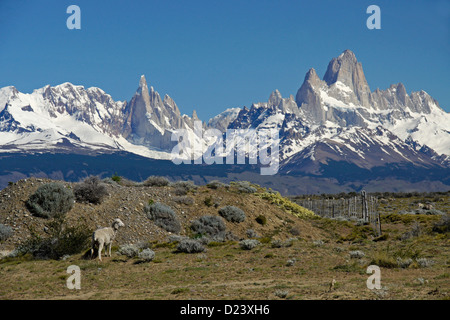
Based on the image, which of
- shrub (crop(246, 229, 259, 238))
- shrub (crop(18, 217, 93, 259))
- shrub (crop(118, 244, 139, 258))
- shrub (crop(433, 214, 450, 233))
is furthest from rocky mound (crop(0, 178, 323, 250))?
shrub (crop(433, 214, 450, 233))

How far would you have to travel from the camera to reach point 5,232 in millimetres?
29766

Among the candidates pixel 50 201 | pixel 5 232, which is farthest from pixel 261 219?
pixel 5 232

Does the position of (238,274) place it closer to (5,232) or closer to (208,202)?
(5,232)

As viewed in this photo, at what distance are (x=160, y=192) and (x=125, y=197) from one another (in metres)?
4.67

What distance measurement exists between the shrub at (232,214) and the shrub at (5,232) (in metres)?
17.0

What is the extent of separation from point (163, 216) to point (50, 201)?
28.0ft

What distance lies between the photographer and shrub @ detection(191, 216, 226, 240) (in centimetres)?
3750

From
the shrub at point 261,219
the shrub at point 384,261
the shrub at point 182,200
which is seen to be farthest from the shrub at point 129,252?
the shrub at point 261,219

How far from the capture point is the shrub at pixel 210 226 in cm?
3750

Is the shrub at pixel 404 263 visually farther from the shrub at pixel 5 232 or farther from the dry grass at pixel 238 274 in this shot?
the shrub at pixel 5 232

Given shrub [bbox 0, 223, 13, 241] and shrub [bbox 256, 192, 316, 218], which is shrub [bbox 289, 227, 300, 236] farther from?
shrub [bbox 0, 223, 13, 241]

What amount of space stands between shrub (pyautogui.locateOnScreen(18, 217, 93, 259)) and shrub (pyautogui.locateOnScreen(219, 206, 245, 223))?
14.5 metres

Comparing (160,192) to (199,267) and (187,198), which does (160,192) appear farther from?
(199,267)
